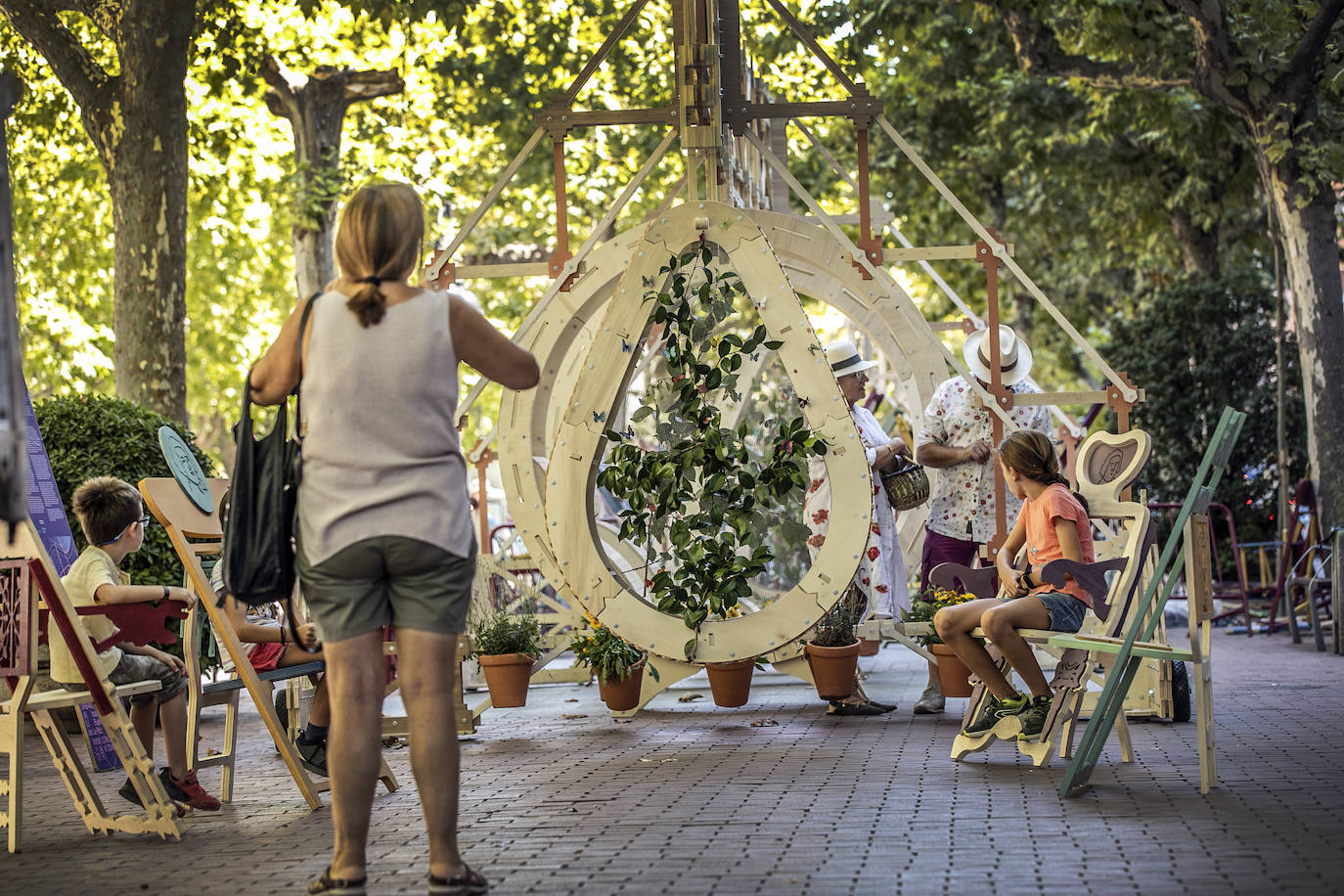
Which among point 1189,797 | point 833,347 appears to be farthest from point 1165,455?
point 1189,797

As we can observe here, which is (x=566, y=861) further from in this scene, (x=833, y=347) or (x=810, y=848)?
(x=833, y=347)

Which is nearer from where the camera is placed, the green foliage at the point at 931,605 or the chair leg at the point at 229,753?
the chair leg at the point at 229,753

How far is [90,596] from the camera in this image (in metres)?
5.62

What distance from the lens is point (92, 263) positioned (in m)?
20.7

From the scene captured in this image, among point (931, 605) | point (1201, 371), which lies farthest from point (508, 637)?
point (1201, 371)

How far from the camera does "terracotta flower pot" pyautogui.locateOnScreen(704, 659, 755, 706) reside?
786 centimetres

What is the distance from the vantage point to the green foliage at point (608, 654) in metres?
7.88

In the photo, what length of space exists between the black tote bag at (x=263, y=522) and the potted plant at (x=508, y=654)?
4.02m

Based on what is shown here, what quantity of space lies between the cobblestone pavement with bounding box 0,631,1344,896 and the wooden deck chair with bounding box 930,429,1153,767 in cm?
13

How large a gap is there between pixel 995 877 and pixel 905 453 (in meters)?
4.69

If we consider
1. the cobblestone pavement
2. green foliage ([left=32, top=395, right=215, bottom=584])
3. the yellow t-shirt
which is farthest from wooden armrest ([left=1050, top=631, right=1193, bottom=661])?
green foliage ([left=32, top=395, right=215, bottom=584])

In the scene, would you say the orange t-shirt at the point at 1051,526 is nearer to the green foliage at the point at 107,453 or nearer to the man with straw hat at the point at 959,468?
the man with straw hat at the point at 959,468

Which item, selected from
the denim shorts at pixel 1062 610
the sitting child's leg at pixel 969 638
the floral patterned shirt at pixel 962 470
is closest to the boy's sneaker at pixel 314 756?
the sitting child's leg at pixel 969 638

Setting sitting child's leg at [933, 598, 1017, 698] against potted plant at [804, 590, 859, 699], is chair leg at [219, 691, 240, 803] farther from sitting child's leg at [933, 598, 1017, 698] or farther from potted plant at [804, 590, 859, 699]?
potted plant at [804, 590, 859, 699]
